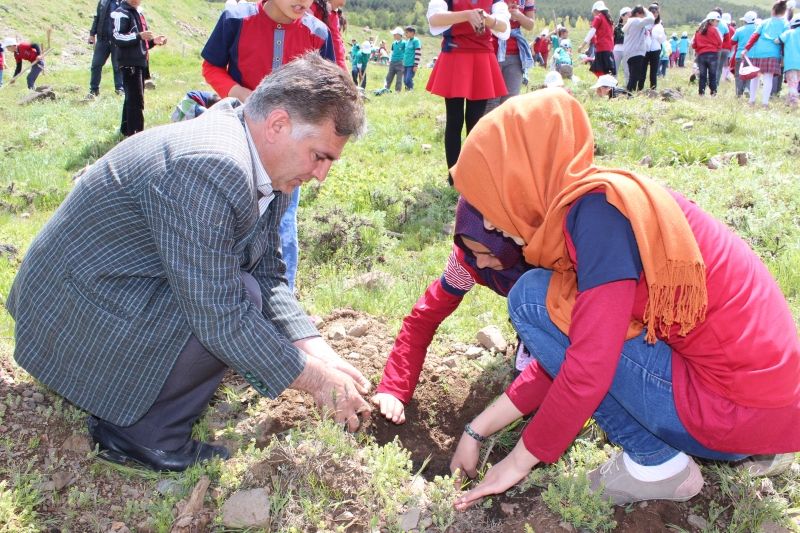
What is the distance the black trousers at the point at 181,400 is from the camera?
208cm

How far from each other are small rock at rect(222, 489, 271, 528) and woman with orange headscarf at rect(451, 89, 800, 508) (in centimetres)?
64

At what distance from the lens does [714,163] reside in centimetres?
532

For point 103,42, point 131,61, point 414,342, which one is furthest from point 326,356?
point 103,42

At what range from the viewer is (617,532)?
1959 millimetres

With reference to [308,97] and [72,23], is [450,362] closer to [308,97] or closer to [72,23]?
[308,97]

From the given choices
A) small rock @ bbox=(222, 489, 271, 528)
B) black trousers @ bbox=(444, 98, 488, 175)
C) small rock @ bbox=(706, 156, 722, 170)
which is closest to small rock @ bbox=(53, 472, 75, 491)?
small rock @ bbox=(222, 489, 271, 528)

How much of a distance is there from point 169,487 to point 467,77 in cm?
355

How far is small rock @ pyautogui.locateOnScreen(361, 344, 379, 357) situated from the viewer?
2.87 metres

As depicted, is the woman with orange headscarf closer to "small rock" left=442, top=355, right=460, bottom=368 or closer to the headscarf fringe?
the headscarf fringe

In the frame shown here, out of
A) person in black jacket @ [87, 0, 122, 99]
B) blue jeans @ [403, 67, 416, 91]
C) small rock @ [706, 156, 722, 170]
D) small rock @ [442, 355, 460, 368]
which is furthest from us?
blue jeans @ [403, 67, 416, 91]

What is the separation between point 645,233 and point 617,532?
1.05 metres

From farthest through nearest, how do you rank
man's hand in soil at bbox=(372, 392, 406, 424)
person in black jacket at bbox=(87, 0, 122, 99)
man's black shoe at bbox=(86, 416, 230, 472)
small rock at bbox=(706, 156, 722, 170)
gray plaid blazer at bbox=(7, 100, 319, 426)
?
person in black jacket at bbox=(87, 0, 122, 99) → small rock at bbox=(706, 156, 722, 170) → man's hand in soil at bbox=(372, 392, 406, 424) → man's black shoe at bbox=(86, 416, 230, 472) → gray plaid blazer at bbox=(7, 100, 319, 426)

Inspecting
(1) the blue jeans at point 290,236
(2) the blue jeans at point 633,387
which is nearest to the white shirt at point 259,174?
(2) the blue jeans at point 633,387

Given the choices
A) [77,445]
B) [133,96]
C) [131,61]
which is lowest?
[77,445]
